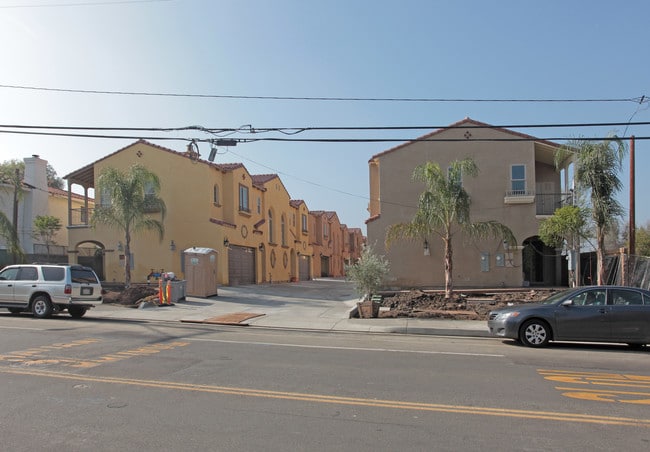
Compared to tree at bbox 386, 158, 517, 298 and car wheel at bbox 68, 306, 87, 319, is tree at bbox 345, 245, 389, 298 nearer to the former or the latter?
tree at bbox 386, 158, 517, 298

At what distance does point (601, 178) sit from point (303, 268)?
104 feet

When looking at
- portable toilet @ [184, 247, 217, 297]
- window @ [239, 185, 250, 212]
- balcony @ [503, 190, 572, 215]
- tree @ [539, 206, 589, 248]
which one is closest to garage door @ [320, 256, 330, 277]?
window @ [239, 185, 250, 212]

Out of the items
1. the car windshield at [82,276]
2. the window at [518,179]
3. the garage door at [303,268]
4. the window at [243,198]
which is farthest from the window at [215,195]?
the garage door at [303,268]

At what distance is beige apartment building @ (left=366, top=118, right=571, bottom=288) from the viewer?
2461 cm

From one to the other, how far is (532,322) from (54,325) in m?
12.2

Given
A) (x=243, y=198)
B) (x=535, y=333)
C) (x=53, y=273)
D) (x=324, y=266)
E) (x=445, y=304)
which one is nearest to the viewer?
(x=535, y=333)

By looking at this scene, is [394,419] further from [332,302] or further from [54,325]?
[332,302]

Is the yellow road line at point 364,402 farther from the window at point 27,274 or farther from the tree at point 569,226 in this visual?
the tree at point 569,226

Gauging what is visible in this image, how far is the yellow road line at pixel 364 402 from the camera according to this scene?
5.71 m

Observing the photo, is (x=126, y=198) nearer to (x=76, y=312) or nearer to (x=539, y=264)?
(x=76, y=312)

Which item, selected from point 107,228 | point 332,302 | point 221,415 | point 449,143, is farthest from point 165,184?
point 221,415

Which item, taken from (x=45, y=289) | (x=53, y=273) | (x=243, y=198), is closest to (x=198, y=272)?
(x=53, y=273)

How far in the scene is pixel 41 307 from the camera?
15.9 metres

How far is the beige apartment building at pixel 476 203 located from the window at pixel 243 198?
911cm
